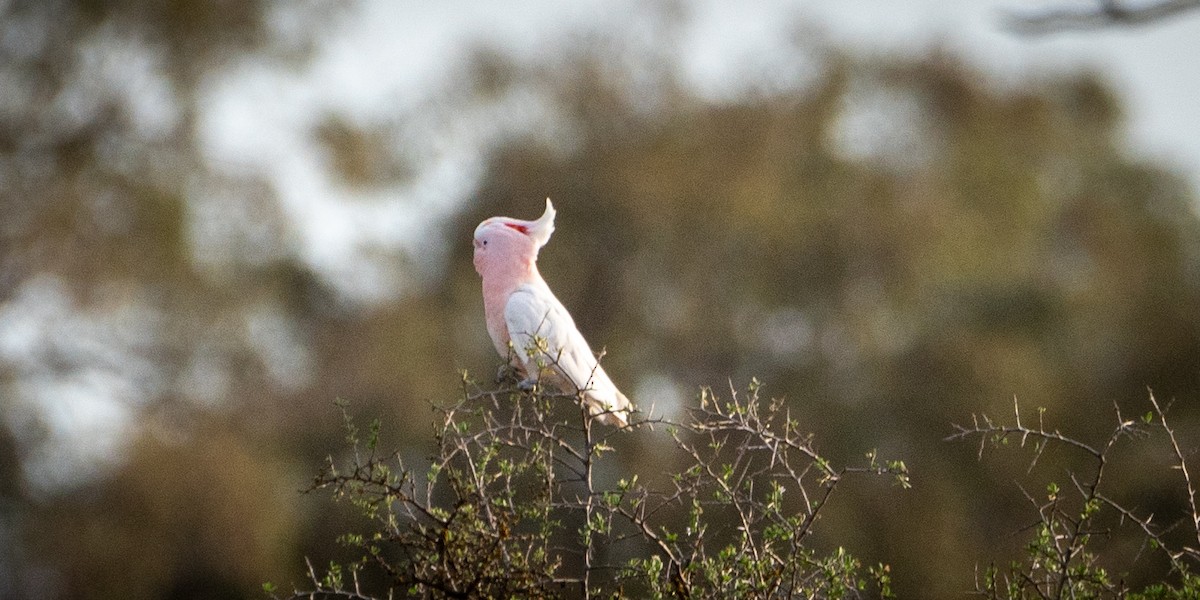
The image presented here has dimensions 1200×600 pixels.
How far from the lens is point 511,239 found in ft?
20.4

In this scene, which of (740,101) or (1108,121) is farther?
(1108,121)

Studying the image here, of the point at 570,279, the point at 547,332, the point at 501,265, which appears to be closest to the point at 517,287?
the point at 501,265

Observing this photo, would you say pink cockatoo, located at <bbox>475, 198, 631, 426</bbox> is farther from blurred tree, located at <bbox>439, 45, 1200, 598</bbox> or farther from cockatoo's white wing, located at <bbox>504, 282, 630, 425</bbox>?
blurred tree, located at <bbox>439, 45, 1200, 598</bbox>

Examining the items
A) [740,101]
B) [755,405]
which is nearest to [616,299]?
[740,101]

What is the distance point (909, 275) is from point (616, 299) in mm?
4816

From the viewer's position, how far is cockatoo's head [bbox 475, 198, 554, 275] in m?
6.20

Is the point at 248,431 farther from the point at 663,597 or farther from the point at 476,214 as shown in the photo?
the point at 663,597

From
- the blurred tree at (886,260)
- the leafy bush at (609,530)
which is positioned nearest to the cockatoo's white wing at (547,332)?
the leafy bush at (609,530)

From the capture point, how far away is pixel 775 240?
25781mm

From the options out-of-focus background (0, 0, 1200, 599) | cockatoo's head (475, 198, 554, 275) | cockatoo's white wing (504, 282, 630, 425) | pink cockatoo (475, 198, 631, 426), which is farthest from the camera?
out-of-focus background (0, 0, 1200, 599)

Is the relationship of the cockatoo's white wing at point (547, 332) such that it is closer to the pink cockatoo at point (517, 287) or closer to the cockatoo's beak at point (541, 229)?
the pink cockatoo at point (517, 287)

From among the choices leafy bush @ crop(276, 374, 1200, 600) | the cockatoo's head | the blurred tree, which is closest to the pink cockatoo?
the cockatoo's head

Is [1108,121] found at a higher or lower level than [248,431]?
higher

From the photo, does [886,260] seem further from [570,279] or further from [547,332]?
[547,332]
